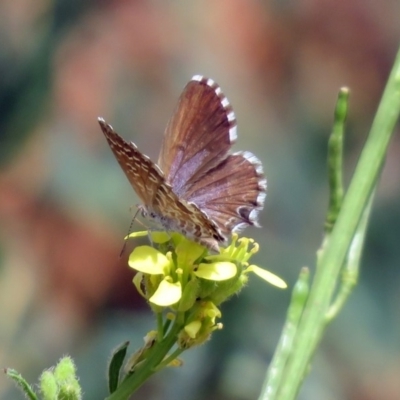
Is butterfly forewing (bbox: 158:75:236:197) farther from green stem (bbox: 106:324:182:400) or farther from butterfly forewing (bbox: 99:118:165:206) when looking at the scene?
green stem (bbox: 106:324:182:400)

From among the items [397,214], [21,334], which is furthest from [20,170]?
[397,214]

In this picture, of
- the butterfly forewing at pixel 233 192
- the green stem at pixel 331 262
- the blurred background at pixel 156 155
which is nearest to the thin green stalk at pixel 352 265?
the green stem at pixel 331 262

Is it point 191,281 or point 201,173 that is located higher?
point 201,173

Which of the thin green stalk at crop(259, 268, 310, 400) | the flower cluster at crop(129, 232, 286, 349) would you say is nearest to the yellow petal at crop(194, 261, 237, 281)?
the flower cluster at crop(129, 232, 286, 349)

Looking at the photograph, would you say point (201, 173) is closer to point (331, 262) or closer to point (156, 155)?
point (331, 262)

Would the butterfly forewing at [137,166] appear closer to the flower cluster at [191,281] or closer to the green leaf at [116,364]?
the flower cluster at [191,281]

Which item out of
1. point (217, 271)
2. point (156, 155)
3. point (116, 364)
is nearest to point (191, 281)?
point (217, 271)
